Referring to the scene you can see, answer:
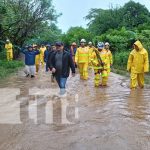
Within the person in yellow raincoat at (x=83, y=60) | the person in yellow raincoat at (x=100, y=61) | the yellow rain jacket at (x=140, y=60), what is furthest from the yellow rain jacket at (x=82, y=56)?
the yellow rain jacket at (x=140, y=60)

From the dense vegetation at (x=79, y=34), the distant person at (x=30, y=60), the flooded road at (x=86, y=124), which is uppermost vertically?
the dense vegetation at (x=79, y=34)

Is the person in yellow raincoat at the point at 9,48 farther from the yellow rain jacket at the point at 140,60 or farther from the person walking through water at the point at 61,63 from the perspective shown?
the person walking through water at the point at 61,63

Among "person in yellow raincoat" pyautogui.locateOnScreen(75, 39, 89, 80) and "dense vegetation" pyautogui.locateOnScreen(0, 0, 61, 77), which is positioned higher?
"dense vegetation" pyautogui.locateOnScreen(0, 0, 61, 77)

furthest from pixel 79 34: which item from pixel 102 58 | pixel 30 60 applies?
pixel 102 58

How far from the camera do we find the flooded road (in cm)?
749

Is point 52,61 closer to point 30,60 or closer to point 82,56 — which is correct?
point 82,56

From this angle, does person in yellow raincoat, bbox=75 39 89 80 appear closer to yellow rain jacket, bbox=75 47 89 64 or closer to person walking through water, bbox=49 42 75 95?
yellow rain jacket, bbox=75 47 89 64

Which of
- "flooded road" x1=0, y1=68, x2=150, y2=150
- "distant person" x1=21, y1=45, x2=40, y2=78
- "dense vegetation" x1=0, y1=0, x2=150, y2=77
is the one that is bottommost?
"flooded road" x1=0, y1=68, x2=150, y2=150

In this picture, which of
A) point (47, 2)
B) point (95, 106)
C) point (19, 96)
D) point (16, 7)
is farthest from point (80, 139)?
point (47, 2)

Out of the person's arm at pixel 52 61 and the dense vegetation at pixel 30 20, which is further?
the dense vegetation at pixel 30 20

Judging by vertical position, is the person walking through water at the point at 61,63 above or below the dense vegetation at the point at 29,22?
below

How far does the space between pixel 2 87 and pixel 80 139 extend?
8.90 meters

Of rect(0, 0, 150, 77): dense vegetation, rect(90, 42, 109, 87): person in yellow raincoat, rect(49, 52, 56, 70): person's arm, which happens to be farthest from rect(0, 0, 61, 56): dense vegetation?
rect(49, 52, 56, 70): person's arm

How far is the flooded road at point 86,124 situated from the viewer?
7.49m
